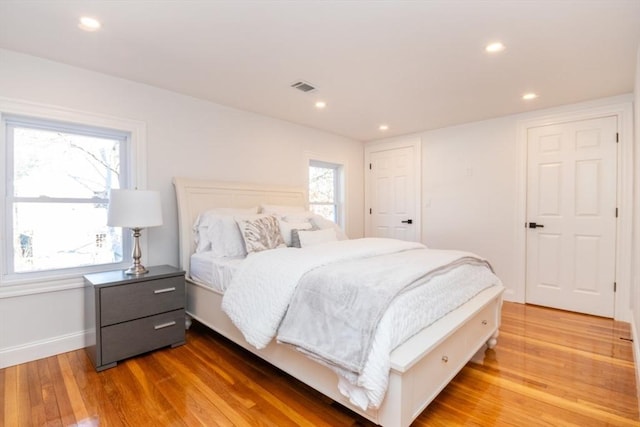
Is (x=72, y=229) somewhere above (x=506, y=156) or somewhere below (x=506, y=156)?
below

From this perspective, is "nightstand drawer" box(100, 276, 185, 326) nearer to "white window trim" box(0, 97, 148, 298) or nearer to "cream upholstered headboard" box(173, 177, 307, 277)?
"cream upholstered headboard" box(173, 177, 307, 277)

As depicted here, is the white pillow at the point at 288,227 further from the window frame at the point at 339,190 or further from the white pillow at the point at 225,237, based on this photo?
the window frame at the point at 339,190

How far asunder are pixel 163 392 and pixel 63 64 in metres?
2.53

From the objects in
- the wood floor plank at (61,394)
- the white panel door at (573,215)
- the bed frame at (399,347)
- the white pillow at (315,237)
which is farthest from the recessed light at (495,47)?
the wood floor plank at (61,394)

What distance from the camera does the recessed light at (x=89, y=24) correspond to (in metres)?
1.90

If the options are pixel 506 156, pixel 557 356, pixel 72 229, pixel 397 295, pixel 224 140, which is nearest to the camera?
pixel 397 295

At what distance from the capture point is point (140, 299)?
2.38 m

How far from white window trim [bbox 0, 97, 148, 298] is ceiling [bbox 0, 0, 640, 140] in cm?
38

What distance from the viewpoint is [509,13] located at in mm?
1835

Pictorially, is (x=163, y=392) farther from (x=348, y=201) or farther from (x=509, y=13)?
(x=348, y=201)

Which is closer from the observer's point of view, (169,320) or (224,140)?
(169,320)

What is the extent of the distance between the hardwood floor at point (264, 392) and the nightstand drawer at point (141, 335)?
0.08m

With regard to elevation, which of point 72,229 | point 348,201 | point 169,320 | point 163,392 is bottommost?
point 163,392

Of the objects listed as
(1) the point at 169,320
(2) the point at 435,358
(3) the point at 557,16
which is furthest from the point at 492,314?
(1) the point at 169,320
